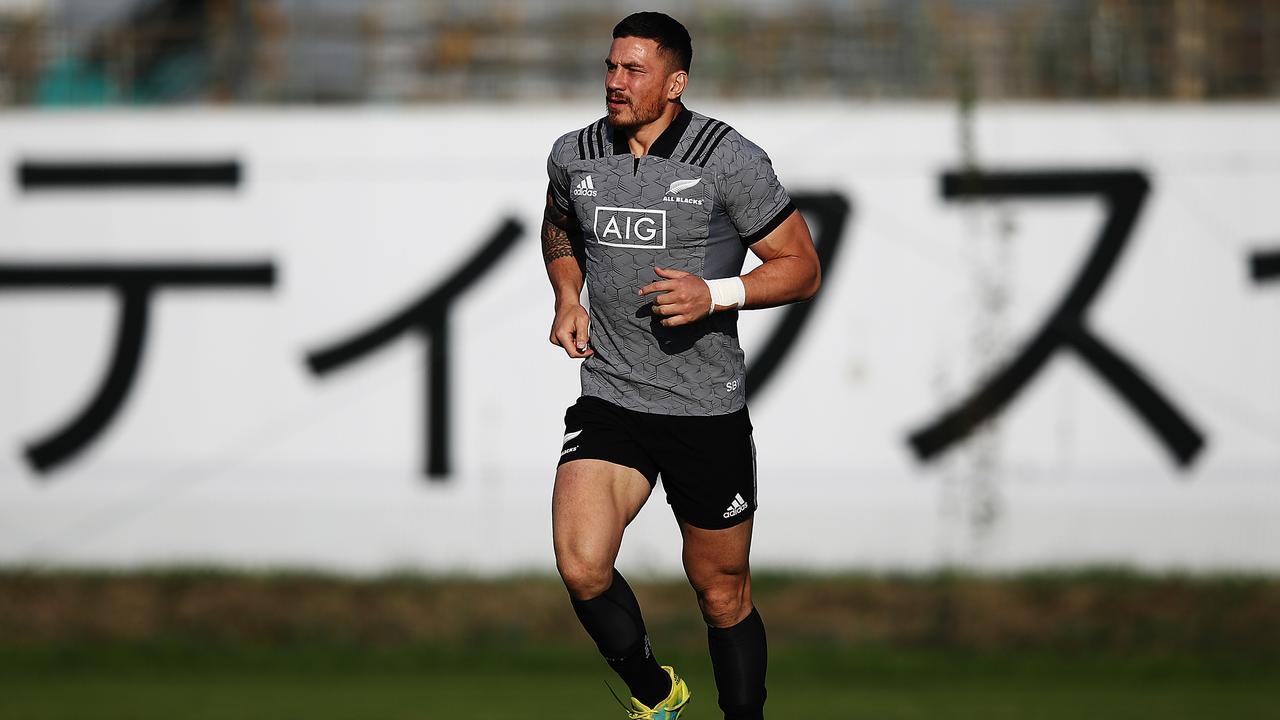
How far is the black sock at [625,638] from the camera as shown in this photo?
6.87 m

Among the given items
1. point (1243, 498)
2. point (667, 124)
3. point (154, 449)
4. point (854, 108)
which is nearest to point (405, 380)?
point (154, 449)

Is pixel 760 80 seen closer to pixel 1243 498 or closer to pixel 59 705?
pixel 1243 498

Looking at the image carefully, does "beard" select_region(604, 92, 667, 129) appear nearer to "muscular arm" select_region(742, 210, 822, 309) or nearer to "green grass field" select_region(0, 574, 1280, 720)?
"muscular arm" select_region(742, 210, 822, 309)

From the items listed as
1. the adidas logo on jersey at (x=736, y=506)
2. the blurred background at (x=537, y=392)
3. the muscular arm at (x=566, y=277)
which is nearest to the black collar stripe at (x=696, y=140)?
the muscular arm at (x=566, y=277)

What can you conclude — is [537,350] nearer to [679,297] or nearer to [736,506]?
[736,506]

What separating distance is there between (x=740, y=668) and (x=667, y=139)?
2.21m

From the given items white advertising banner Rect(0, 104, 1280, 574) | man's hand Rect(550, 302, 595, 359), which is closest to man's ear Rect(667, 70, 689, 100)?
man's hand Rect(550, 302, 595, 359)

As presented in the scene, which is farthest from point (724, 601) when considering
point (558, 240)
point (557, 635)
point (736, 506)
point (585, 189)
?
point (557, 635)

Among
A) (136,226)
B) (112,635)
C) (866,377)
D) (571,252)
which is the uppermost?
(571,252)

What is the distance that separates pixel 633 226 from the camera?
22.4ft

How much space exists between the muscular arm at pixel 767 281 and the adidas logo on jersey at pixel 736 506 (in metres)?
0.81

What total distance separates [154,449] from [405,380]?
7.58 ft

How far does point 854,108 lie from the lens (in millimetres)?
15570

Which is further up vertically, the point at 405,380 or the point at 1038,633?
the point at 405,380
